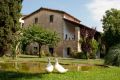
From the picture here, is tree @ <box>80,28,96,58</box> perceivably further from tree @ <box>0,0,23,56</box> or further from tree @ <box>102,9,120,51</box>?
tree @ <box>0,0,23,56</box>

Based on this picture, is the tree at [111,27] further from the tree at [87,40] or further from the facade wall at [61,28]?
the facade wall at [61,28]

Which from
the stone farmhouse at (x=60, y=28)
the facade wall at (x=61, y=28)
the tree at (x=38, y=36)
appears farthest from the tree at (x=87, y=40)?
the facade wall at (x=61, y=28)

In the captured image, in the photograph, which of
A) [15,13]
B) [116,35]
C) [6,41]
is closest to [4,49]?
[6,41]

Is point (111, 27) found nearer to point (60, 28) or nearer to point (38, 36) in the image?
point (60, 28)

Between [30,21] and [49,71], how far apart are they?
48.1 metres

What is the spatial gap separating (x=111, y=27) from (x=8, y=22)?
3512cm

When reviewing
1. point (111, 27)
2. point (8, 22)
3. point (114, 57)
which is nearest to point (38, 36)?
point (111, 27)

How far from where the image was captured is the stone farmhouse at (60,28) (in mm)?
60562

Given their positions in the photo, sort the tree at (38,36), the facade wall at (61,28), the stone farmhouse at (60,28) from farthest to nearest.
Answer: the facade wall at (61,28) < the stone farmhouse at (60,28) < the tree at (38,36)

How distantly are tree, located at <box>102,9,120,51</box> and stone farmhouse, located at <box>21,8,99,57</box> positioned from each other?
428 centimetres

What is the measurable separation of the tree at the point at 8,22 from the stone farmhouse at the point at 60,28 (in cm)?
3694

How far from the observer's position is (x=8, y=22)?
22.2 meters

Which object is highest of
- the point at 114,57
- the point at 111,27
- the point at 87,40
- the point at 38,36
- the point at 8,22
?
the point at 111,27

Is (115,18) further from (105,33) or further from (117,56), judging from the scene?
(117,56)
